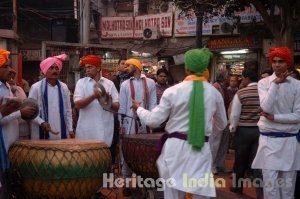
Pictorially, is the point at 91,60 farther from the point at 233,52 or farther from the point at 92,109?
the point at 233,52

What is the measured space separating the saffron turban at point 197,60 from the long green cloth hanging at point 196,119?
0.65 feet

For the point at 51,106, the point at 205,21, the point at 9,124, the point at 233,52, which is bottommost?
the point at 9,124

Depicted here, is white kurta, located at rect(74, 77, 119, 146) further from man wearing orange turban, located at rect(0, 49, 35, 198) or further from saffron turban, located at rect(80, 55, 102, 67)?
man wearing orange turban, located at rect(0, 49, 35, 198)

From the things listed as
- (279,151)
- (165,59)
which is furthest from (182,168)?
(165,59)

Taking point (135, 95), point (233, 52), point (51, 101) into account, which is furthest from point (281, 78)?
point (233, 52)

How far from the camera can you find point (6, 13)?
2177cm

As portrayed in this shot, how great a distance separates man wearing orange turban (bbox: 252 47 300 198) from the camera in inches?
203

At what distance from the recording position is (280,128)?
5242mm

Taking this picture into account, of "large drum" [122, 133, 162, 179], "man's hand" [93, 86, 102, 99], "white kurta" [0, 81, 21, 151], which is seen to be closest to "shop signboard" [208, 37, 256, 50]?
"large drum" [122, 133, 162, 179]

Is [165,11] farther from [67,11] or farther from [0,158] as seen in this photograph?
[0,158]

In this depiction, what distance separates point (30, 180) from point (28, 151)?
29 cm

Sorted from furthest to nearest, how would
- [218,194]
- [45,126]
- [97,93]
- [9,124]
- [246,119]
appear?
[218,194] < [246,119] < [97,93] < [45,126] < [9,124]

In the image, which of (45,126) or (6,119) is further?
(45,126)

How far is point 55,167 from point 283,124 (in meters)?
2.38
